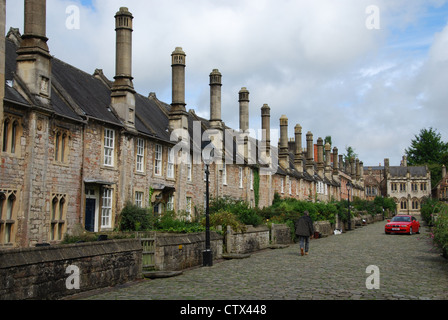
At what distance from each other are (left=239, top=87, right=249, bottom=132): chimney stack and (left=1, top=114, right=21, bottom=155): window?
2412 cm

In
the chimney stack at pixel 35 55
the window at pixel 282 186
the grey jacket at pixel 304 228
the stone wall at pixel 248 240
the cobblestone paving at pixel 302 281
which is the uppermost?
the chimney stack at pixel 35 55

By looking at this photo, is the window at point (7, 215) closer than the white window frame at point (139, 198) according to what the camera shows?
Yes

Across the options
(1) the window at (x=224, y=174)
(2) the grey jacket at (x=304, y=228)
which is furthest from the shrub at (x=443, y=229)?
(1) the window at (x=224, y=174)

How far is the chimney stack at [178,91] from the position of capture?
30.0 metres

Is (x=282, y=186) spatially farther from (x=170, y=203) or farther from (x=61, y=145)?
(x=61, y=145)

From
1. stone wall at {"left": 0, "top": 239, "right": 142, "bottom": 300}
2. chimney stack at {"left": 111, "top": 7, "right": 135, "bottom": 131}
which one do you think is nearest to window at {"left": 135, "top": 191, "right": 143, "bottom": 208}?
chimney stack at {"left": 111, "top": 7, "right": 135, "bottom": 131}

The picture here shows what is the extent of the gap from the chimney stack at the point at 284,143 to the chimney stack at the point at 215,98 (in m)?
14.7

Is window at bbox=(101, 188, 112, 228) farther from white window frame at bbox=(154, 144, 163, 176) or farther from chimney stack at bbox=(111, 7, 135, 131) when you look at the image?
white window frame at bbox=(154, 144, 163, 176)

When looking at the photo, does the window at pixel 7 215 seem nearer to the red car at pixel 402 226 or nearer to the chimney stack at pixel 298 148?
the red car at pixel 402 226

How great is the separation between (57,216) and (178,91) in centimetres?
1334

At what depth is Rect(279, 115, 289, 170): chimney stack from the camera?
4875 cm

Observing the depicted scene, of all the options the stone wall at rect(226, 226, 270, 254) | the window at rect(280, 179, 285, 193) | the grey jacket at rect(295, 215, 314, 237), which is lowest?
the stone wall at rect(226, 226, 270, 254)
